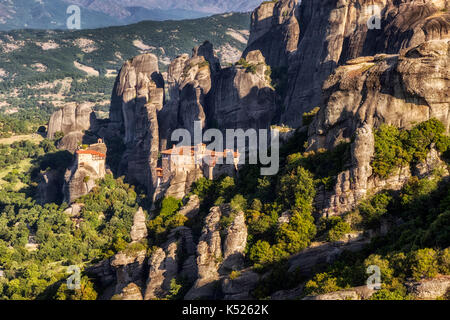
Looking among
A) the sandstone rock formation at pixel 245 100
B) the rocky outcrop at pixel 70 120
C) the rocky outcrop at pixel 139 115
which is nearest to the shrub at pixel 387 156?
the sandstone rock formation at pixel 245 100

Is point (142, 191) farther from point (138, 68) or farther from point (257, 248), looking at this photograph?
point (257, 248)

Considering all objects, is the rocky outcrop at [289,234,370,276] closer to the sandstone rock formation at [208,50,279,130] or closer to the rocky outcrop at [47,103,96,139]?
the sandstone rock formation at [208,50,279,130]

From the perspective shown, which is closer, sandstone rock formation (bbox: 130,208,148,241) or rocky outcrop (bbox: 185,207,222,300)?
rocky outcrop (bbox: 185,207,222,300)

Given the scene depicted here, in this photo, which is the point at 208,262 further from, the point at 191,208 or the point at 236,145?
the point at 236,145

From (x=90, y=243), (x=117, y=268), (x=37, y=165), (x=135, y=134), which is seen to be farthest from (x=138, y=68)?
(x=117, y=268)

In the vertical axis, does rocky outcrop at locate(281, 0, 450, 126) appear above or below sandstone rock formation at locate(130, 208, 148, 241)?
above

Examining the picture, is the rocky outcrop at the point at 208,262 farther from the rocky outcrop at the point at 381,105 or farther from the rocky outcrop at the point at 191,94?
the rocky outcrop at the point at 191,94

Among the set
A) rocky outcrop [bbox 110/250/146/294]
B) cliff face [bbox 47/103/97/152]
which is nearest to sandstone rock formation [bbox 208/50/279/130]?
cliff face [bbox 47/103/97/152]
